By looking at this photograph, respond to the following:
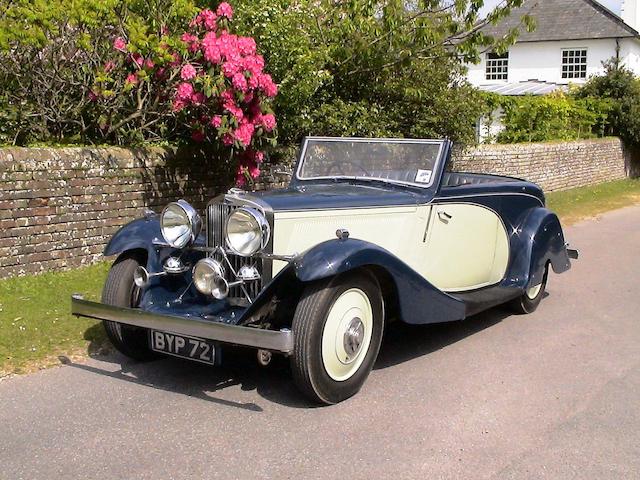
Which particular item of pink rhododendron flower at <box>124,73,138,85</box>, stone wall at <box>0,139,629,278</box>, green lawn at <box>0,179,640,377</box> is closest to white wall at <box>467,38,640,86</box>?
stone wall at <box>0,139,629,278</box>

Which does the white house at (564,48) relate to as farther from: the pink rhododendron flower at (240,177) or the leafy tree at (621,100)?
the pink rhododendron flower at (240,177)

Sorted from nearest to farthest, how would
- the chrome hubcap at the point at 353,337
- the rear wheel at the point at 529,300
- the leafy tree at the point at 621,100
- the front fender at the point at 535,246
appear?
the chrome hubcap at the point at 353,337, the front fender at the point at 535,246, the rear wheel at the point at 529,300, the leafy tree at the point at 621,100

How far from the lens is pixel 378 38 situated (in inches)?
384

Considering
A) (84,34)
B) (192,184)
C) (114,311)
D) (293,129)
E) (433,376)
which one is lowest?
(433,376)

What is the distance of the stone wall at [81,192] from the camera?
22.3ft

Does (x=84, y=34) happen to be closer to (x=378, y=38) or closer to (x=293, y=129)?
(x=293, y=129)

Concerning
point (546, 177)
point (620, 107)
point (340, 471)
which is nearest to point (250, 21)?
point (340, 471)

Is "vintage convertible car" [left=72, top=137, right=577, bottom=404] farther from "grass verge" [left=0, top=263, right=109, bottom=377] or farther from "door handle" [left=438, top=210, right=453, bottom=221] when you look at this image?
"grass verge" [left=0, top=263, right=109, bottom=377]

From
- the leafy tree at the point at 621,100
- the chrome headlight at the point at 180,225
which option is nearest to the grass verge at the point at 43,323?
the chrome headlight at the point at 180,225

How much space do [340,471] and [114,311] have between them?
5.60 ft

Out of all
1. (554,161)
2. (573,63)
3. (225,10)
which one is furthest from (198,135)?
(573,63)

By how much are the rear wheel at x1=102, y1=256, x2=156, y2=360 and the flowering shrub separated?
2861 millimetres

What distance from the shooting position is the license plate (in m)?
4.08

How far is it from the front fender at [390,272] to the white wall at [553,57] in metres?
27.8
